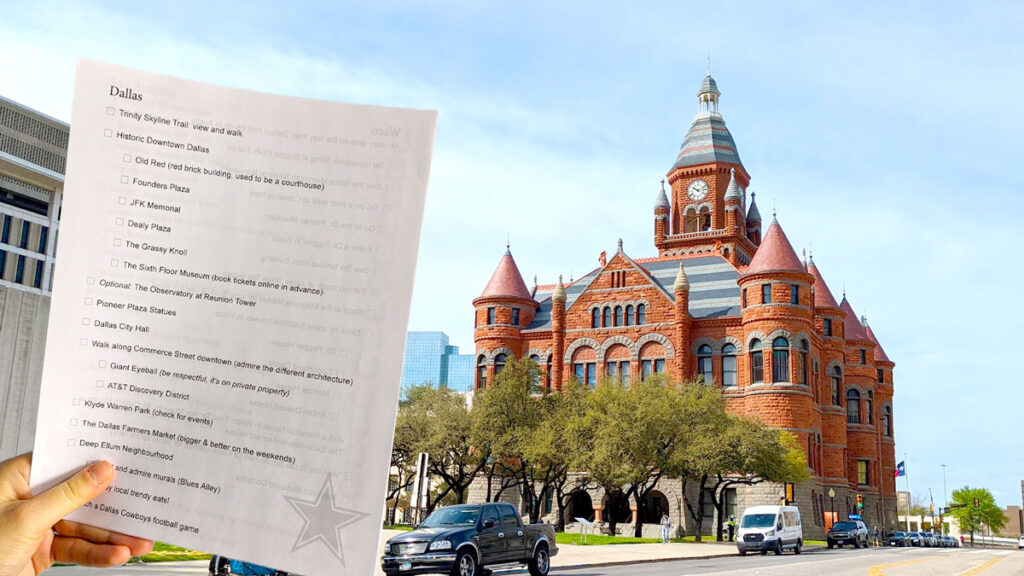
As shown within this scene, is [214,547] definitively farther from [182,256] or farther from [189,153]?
[189,153]

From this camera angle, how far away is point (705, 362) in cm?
5566

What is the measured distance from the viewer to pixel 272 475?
204cm

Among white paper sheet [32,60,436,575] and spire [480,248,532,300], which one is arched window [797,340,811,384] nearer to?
spire [480,248,532,300]

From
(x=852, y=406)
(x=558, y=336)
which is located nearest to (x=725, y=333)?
(x=558, y=336)

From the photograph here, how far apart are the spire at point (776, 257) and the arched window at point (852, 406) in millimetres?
19785

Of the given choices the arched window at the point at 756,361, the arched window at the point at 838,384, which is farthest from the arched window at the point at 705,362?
the arched window at the point at 838,384

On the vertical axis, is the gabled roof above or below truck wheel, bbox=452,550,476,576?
above

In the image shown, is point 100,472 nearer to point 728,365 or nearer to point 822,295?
point 728,365

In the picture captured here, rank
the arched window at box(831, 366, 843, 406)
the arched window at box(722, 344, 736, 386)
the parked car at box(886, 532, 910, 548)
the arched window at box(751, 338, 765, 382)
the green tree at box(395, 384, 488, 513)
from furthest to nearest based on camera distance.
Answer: the parked car at box(886, 532, 910, 548) < the arched window at box(831, 366, 843, 406) < the arched window at box(722, 344, 736, 386) < the arched window at box(751, 338, 765, 382) < the green tree at box(395, 384, 488, 513)

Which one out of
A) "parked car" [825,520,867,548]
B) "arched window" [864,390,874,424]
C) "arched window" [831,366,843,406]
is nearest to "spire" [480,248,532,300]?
"arched window" [831,366,843,406]

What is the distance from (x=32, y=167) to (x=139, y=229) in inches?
2198

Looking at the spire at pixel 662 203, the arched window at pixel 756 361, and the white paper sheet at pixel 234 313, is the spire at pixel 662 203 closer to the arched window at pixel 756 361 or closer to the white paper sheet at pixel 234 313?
the arched window at pixel 756 361

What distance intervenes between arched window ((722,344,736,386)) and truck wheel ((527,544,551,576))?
38.4 metres

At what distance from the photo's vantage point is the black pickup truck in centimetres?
1573
